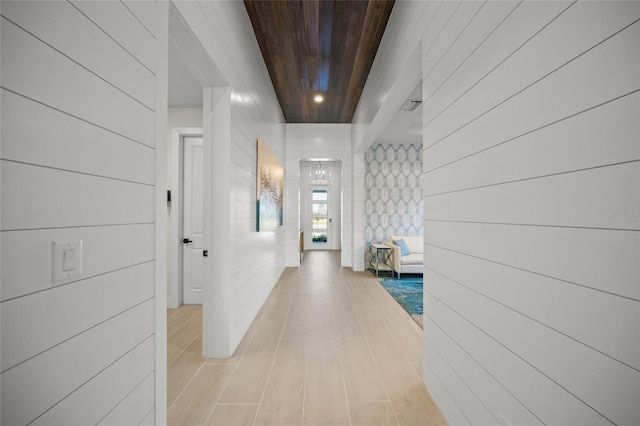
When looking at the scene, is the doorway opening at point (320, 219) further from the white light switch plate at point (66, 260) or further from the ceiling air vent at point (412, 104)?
the white light switch plate at point (66, 260)

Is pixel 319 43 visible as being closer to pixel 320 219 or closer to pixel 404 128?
pixel 404 128

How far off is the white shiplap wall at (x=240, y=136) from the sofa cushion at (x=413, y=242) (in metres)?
3.42

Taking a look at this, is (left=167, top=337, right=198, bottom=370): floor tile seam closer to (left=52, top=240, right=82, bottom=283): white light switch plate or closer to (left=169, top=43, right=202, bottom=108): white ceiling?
(left=52, top=240, right=82, bottom=283): white light switch plate

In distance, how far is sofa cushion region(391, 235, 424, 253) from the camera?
591cm

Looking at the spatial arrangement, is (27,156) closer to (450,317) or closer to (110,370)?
(110,370)

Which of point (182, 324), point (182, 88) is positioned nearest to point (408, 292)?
point (182, 324)

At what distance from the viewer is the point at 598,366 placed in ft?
2.39

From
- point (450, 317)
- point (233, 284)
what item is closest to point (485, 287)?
point (450, 317)

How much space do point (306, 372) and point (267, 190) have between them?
2200 mm

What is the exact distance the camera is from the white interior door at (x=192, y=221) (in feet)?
11.9

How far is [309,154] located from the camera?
6.15 meters

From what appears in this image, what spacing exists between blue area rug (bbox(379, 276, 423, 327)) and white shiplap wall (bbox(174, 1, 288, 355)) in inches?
73.6

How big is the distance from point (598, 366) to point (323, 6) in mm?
3126

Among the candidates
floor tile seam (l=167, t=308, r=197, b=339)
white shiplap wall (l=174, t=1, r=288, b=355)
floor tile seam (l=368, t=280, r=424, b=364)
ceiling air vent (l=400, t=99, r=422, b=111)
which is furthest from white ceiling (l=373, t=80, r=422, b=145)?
floor tile seam (l=167, t=308, r=197, b=339)
